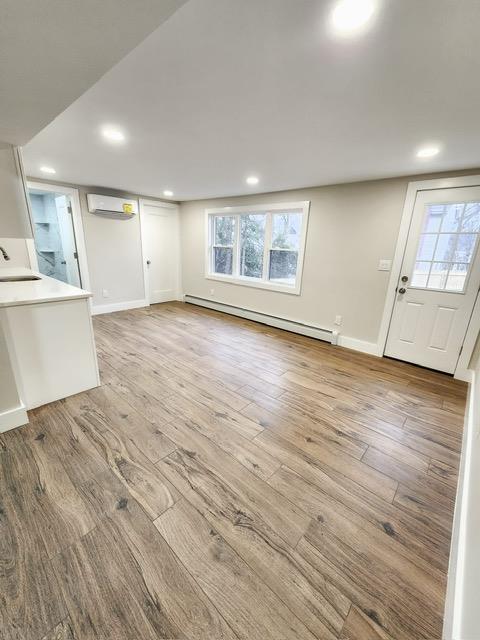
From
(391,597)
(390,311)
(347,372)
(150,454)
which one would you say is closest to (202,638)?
(391,597)

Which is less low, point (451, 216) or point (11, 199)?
point (451, 216)

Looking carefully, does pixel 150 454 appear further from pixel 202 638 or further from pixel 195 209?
pixel 195 209

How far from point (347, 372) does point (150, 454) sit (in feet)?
7.28

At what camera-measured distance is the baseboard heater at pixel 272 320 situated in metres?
3.74

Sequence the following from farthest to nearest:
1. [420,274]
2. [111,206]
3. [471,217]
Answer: [111,206], [420,274], [471,217]

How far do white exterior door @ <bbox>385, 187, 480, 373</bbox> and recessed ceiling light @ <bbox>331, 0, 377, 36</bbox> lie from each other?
242 centimetres

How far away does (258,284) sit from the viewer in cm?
449

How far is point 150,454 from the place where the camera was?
1.65 meters

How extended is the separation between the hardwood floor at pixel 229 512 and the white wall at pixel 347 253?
1.27 m

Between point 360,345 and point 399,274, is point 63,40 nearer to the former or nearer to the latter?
point 399,274

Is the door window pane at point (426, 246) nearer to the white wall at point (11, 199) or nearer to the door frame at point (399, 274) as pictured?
the door frame at point (399, 274)

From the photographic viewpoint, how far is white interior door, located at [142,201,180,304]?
511 centimetres

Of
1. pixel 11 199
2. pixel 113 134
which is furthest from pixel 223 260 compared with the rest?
pixel 11 199

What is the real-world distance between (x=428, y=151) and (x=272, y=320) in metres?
2.86
